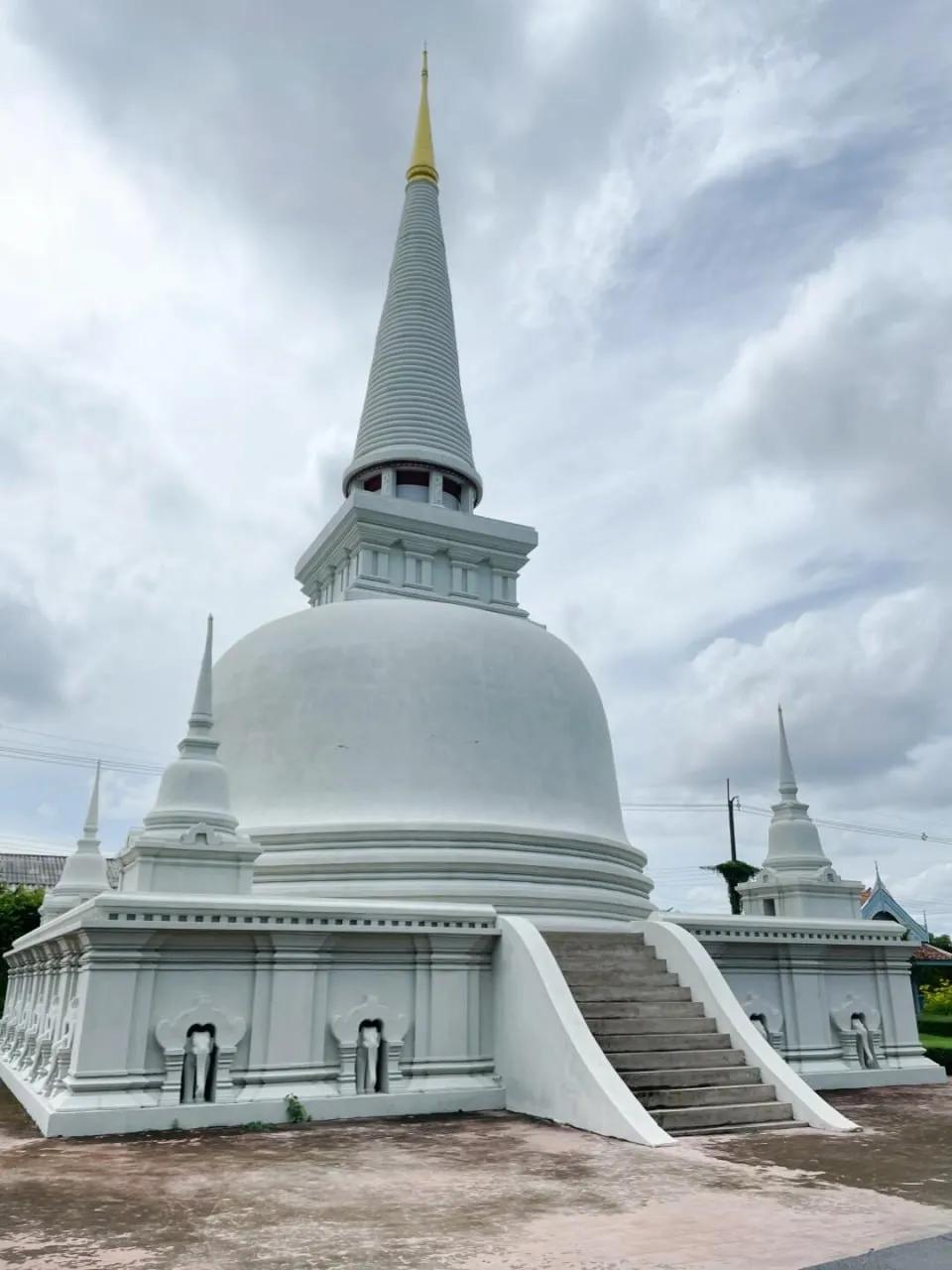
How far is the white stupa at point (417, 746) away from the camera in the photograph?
17047mm

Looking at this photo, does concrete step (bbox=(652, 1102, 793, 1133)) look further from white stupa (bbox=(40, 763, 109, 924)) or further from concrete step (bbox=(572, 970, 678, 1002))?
white stupa (bbox=(40, 763, 109, 924))

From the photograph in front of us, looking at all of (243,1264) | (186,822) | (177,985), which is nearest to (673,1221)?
(243,1264)

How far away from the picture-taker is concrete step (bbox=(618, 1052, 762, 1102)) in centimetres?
1199

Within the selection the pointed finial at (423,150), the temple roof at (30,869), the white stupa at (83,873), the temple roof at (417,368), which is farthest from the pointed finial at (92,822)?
the temple roof at (30,869)

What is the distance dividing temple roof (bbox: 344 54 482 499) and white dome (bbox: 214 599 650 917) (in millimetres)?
6200

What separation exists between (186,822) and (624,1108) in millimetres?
7180

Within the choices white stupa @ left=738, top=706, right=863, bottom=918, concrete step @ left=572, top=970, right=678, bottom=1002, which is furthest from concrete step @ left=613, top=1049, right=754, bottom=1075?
white stupa @ left=738, top=706, right=863, bottom=918

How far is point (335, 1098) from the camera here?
12430 millimetres

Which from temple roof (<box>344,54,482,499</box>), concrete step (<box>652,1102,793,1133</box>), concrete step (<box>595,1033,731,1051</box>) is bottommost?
concrete step (<box>652,1102,793,1133</box>)

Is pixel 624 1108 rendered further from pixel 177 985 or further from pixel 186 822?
pixel 186 822

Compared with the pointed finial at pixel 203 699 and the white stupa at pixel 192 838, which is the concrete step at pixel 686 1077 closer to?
the white stupa at pixel 192 838

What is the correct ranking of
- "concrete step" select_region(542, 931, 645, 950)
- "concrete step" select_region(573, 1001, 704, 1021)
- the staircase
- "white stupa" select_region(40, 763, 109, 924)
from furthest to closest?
"white stupa" select_region(40, 763, 109, 924) → "concrete step" select_region(542, 931, 645, 950) → "concrete step" select_region(573, 1001, 704, 1021) → the staircase

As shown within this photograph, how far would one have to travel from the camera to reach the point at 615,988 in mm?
14141

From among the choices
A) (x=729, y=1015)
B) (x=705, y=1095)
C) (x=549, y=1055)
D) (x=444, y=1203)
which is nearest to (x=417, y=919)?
(x=549, y=1055)
